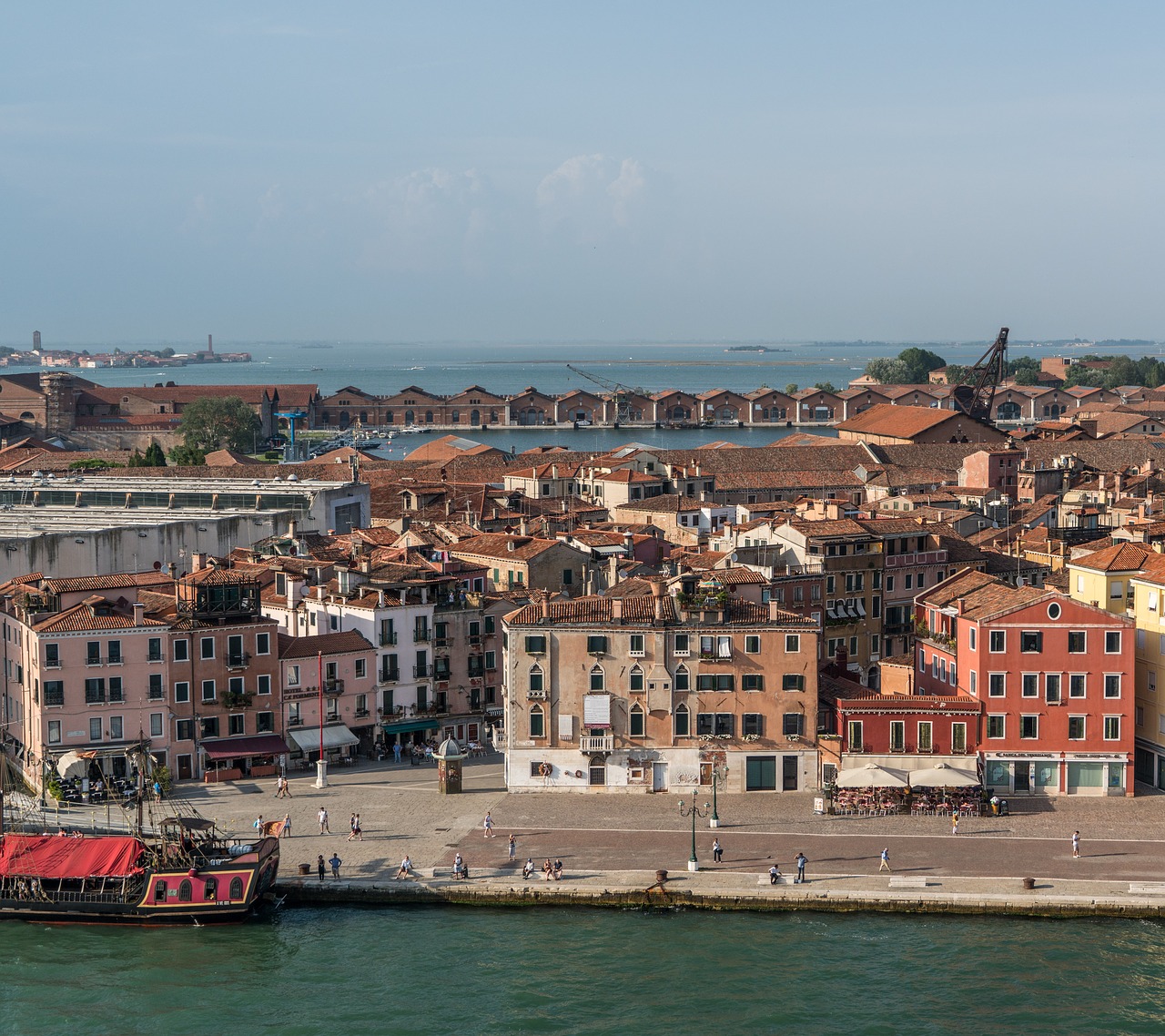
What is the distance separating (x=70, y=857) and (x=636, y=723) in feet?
32.4

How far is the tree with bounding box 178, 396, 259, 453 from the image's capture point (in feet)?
387

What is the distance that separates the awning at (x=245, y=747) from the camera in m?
31.6

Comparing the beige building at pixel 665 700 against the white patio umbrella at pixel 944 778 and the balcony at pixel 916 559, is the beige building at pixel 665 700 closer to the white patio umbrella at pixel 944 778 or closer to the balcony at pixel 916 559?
the white patio umbrella at pixel 944 778

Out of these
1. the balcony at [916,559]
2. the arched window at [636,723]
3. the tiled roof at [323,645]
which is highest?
the balcony at [916,559]

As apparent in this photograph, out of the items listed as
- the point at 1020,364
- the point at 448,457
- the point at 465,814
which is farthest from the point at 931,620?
the point at 1020,364

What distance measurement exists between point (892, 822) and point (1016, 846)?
2.36 meters

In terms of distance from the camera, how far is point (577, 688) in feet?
99.8

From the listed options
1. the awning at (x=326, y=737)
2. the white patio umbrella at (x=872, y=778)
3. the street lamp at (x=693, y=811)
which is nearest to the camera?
the street lamp at (x=693, y=811)

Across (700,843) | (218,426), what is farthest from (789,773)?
(218,426)

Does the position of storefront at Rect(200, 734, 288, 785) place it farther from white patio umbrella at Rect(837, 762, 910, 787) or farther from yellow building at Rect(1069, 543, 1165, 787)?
yellow building at Rect(1069, 543, 1165, 787)

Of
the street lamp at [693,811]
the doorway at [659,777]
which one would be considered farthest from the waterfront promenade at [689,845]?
the doorway at [659,777]

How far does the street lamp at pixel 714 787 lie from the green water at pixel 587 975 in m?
2.98

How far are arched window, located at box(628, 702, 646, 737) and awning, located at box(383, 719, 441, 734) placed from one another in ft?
18.7

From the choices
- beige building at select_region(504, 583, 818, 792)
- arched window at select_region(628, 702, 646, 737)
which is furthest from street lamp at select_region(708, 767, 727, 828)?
arched window at select_region(628, 702, 646, 737)
